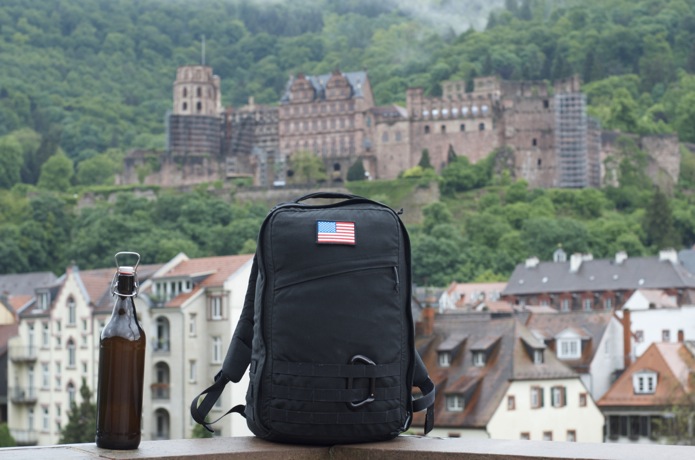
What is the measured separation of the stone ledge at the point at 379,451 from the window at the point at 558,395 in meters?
32.5

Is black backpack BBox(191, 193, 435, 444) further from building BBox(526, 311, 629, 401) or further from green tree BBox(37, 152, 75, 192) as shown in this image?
green tree BBox(37, 152, 75, 192)

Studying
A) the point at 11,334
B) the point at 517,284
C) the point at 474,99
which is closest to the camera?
the point at 11,334

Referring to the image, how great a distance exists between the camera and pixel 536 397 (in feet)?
123

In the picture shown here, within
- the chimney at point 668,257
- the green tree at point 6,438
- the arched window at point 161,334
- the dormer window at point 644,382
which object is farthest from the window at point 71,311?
the chimney at point 668,257

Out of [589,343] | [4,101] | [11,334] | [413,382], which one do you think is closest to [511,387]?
[589,343]

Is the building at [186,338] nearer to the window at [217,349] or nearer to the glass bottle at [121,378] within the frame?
the window at [217,349]

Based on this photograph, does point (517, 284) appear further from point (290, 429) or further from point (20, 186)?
point (290, 429)

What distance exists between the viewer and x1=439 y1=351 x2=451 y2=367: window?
38750 millimetres

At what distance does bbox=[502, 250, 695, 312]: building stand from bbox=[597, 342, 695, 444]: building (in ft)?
110

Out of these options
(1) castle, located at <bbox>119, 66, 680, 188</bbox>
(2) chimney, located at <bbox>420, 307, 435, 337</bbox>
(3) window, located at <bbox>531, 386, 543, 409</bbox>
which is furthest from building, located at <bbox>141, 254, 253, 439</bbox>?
(1) castle, located at <bbox>119, 66, 680, 188</bbox>

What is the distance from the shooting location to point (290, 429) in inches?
228

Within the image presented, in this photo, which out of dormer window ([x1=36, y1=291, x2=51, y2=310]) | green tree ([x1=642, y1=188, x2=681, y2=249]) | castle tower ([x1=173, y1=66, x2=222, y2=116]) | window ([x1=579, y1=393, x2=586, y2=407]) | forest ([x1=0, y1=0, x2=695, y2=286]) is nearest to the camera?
window ([x1=579, y1=393, x2=586, y2=407])

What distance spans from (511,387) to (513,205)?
78199 millimetres

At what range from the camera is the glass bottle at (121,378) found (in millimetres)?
5590
